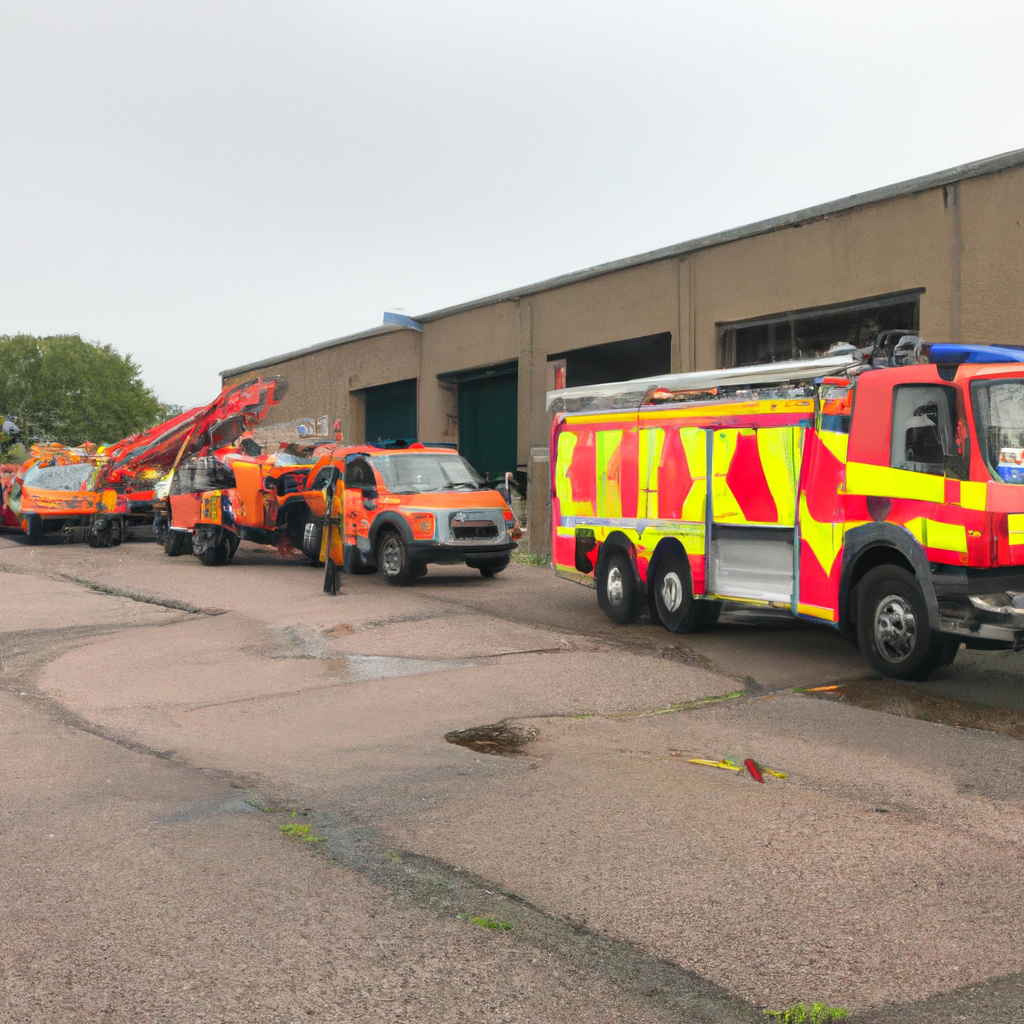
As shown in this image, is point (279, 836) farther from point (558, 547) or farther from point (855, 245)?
point (855, 245)

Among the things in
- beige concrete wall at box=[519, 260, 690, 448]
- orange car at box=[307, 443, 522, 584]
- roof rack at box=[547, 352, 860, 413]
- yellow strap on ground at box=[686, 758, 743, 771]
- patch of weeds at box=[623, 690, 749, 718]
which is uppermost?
beige concrete wall at box=[519, 260, 690, 448]

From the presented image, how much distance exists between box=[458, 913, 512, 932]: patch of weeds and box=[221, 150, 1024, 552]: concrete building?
12845 millimetres

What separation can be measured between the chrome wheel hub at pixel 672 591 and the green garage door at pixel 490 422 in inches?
559

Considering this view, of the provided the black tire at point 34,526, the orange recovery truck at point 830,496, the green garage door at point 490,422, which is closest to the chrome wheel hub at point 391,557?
the orange recovery truck at point 830,496

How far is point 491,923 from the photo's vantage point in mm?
4184

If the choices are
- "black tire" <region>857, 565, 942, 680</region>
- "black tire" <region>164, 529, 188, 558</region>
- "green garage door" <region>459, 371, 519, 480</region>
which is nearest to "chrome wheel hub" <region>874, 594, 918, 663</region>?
"black tire" <region>857, 565, 942, 680</region>

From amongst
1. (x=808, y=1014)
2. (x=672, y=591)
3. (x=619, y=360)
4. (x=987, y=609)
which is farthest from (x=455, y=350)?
(x=808, y=1014)

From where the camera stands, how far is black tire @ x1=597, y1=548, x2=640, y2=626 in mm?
12500

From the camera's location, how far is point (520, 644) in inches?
433

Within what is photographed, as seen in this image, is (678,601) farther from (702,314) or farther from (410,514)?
(702,314)

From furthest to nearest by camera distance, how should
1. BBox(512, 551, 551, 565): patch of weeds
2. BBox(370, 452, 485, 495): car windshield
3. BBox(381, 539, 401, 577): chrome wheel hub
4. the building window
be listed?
1. BBox(512, 551, 551, 565): patch of weeds
2. the building window
3. BBox(370, 452, 485, 495): car windshield
4. BBox(381, 539, 401, 577): chrome wheel hub

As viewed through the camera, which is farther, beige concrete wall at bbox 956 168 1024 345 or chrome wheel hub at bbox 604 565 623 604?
beige concrete wall at bbox 956 168 1024 345

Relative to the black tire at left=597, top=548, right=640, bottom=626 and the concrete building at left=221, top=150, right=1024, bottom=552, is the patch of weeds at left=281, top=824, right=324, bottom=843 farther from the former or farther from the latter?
the concrete building at left=221, top=150, right=1024, bottom=552

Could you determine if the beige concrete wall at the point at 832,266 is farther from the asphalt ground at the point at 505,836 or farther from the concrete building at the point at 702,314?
the asphalt ground at the point at 505,836
